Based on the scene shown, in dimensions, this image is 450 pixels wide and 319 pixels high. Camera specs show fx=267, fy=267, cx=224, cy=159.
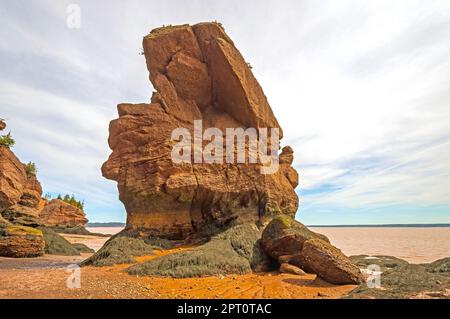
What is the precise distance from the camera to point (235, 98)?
1938cm

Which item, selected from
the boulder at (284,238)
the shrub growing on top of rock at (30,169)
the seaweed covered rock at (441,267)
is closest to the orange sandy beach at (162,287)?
the boulder at (284,238)

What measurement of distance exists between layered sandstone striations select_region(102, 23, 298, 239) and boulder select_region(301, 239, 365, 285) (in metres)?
6.88

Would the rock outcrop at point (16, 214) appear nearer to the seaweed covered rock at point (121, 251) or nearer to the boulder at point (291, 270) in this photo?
the seaweed covered rock at point (121, 251)

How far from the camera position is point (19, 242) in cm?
1595

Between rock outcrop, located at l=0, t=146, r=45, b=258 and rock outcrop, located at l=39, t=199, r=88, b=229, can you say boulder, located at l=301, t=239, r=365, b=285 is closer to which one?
rock outcrop, located at l=0, t=146, r=45, b=258

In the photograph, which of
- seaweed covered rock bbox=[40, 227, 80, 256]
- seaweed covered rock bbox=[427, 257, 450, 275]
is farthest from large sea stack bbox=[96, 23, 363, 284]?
seaweed covered rock bbox=[40, 227, 80, 256]

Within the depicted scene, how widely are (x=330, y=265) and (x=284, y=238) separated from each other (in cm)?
325

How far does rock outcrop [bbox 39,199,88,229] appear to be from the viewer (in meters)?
51.1

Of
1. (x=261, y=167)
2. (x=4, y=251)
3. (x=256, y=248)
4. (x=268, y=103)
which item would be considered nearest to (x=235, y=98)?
(x=268, y=103)

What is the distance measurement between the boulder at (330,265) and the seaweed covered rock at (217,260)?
3.17 meters

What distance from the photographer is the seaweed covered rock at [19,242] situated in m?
15.4

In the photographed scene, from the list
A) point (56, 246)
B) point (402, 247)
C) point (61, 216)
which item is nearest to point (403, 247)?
point (402, 247)

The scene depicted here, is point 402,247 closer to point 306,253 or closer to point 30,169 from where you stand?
point 306,253
